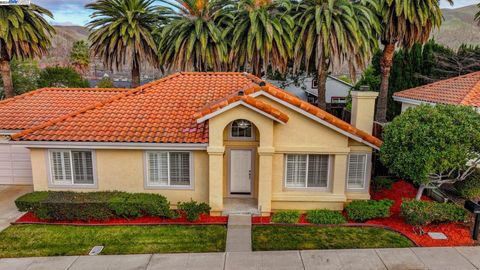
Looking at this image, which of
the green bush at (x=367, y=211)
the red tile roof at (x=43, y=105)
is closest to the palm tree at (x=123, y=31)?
the red tile roof at (x=43, y=105)

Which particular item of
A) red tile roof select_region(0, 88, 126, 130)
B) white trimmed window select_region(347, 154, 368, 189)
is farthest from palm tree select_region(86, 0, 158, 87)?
white trimmed window select_region(347, 154, 368, 189)

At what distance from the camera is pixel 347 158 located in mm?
13078

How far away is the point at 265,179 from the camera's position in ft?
41.4

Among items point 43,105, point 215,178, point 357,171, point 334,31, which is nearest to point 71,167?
point 43,105

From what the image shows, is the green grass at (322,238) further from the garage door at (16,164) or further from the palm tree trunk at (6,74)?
the palm tree trunk at (6,74)

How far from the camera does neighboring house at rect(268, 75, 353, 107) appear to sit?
3588 cm

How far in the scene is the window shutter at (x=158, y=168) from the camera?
1311cm

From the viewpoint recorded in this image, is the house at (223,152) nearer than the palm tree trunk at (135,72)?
Yes

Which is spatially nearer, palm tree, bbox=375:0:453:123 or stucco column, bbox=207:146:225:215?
stucco column, bbox=207:146:225:215

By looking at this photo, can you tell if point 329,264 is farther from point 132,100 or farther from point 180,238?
point 132,100

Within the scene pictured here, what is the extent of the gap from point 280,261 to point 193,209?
150 inches

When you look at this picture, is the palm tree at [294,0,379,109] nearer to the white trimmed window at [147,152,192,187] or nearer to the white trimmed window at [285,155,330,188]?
the white trimmed window at [285,155,330,188]

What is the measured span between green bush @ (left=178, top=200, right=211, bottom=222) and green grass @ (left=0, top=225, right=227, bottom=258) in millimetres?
394

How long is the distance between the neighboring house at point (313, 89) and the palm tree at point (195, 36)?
10.6 m
